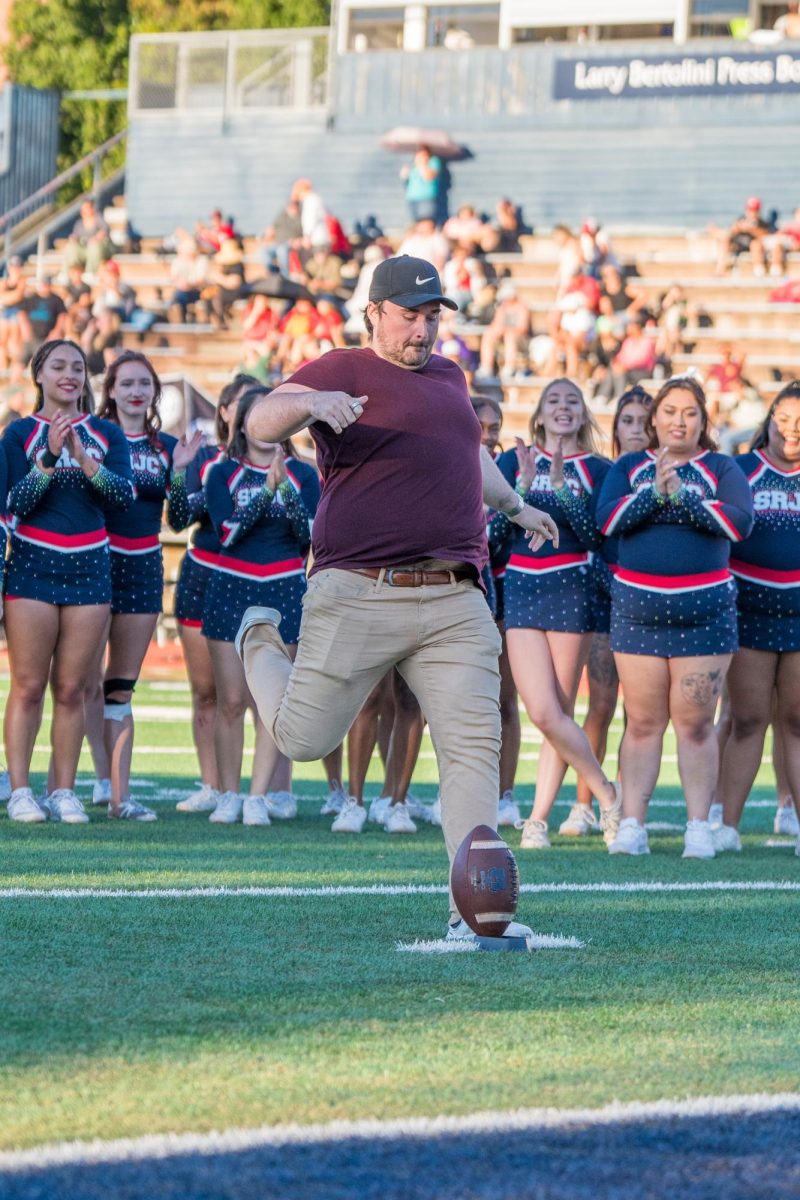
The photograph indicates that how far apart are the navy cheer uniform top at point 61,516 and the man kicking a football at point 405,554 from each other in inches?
117

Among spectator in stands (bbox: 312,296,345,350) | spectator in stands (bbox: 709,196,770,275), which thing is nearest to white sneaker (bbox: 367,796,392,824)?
spectator in stands (bbox: 312,296,345,350)

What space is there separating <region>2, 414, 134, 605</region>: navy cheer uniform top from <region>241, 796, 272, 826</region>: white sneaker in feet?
4.01

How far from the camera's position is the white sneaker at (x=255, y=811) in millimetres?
8867

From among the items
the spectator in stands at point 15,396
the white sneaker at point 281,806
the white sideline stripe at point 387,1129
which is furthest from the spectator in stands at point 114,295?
the white sideline stripe at point 387,1129

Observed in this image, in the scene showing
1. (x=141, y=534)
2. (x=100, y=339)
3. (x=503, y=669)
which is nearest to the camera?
(x=141, y=534)

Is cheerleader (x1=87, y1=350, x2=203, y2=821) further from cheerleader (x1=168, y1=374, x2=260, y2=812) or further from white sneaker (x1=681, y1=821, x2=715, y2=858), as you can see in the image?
white sneaker (x1=681, y1=821, x2=715, y2=858)

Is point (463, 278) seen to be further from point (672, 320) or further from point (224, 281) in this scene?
point (224, 281)

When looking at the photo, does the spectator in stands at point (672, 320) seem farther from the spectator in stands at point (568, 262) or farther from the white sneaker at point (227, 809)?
the white sneaker at point (227, 809)

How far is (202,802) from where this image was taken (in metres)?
9.53

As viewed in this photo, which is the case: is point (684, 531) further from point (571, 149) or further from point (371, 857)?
point (571, 149)

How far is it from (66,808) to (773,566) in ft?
10.9

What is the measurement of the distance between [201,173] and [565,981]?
28844 mm

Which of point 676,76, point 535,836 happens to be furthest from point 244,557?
point 676,76

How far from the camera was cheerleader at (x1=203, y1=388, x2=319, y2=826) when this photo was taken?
9.09 m
